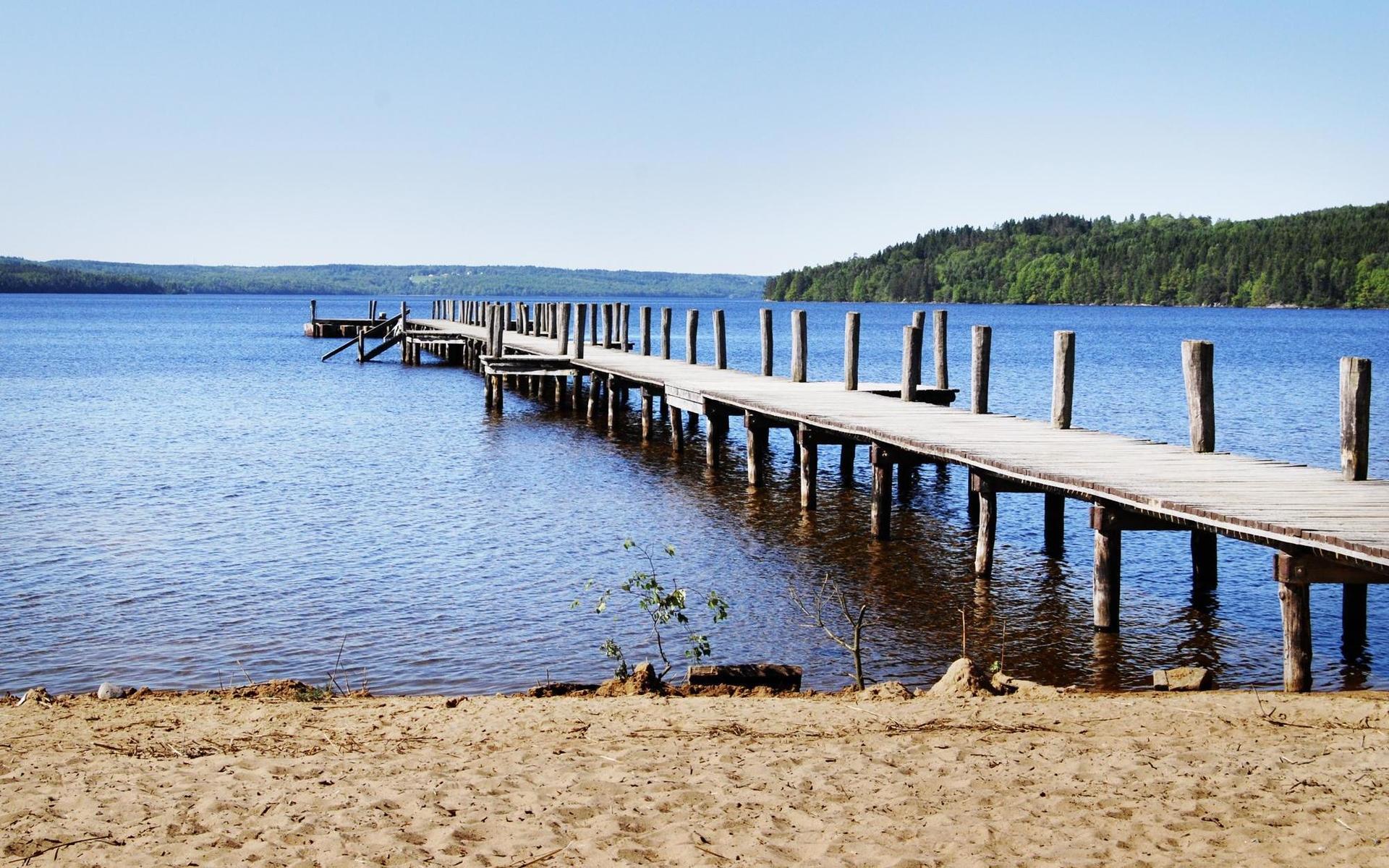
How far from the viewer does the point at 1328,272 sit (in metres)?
167

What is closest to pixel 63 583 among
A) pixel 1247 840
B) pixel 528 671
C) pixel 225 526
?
pixel 225 526

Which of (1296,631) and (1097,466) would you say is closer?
(1296,631)

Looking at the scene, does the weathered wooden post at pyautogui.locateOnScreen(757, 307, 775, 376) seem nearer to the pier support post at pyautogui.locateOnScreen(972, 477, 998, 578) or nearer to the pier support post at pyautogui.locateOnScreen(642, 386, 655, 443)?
the pier support post at pyautogui.locateOnScreen(642, 386, 655, 443)

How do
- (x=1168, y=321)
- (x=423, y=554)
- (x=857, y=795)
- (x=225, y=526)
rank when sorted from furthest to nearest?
(x=1168, y=321)
(x=225, y=526)
(x=423, y=554)
(x=857, y=795)

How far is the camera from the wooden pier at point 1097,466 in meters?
10.1

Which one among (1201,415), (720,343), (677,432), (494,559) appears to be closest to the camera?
(1201,415)

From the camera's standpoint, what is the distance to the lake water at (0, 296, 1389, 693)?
12.0 metres

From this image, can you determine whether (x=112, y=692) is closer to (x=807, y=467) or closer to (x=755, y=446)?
(x=807, y=467)

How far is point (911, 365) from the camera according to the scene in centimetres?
2203

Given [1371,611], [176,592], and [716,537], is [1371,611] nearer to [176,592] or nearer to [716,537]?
[716,537]

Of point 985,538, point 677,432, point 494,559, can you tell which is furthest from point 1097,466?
point 677,432

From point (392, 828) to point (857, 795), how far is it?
2352 mm

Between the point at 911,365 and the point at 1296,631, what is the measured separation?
12254 mm

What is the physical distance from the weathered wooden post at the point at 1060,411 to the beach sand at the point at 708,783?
745cm
